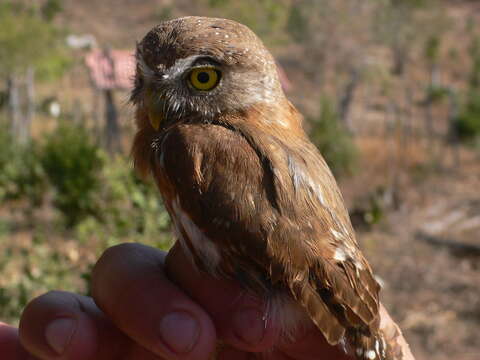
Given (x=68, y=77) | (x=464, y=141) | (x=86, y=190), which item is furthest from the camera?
(x=68, y=77)

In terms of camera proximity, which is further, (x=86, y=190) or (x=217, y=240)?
(x=86, y=190)

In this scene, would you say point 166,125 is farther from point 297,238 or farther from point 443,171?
point 443,171

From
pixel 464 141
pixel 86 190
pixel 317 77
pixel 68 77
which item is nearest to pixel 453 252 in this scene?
pixel 86 190

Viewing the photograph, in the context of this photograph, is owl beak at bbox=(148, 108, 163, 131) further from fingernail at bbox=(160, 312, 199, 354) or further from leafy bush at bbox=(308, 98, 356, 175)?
leafy bush at bbox=(308, 98, 356, 175)

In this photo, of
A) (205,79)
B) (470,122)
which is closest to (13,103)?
(470,122)

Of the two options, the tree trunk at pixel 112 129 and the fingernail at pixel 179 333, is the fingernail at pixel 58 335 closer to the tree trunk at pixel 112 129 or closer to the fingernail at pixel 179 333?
the fingernail at pixel 179 333
